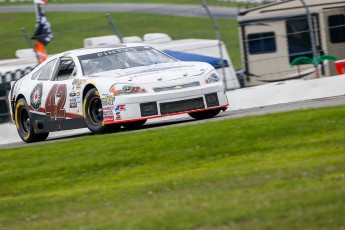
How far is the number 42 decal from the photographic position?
50.9 ft

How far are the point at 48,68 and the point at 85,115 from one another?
1623 millimetres

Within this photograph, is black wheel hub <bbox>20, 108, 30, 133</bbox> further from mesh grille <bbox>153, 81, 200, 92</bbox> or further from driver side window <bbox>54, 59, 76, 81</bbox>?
mesh grille <bbox>153, 81, 200, 92</bbox>

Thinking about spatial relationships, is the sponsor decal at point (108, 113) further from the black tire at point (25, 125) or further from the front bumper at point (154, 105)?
the black tire at point (25, 125)

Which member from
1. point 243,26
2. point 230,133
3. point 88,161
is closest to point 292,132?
point 230,133

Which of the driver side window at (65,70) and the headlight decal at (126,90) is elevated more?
the driver side window at (65,70)

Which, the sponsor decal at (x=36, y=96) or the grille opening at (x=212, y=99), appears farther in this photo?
the sponsor decal at (x=36, y=96)

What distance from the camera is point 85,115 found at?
15.0m

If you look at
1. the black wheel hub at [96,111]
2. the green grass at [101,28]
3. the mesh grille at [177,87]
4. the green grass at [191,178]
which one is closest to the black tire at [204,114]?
the mesh grille at [177,87]

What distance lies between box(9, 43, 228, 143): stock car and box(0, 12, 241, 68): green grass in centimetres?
394

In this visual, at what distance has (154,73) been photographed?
578 inches

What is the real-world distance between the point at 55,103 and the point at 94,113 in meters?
1.03

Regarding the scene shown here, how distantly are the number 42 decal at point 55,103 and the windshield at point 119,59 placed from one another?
505mm

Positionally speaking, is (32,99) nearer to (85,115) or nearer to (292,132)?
(85,115)

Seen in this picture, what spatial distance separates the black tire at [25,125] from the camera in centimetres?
1655
